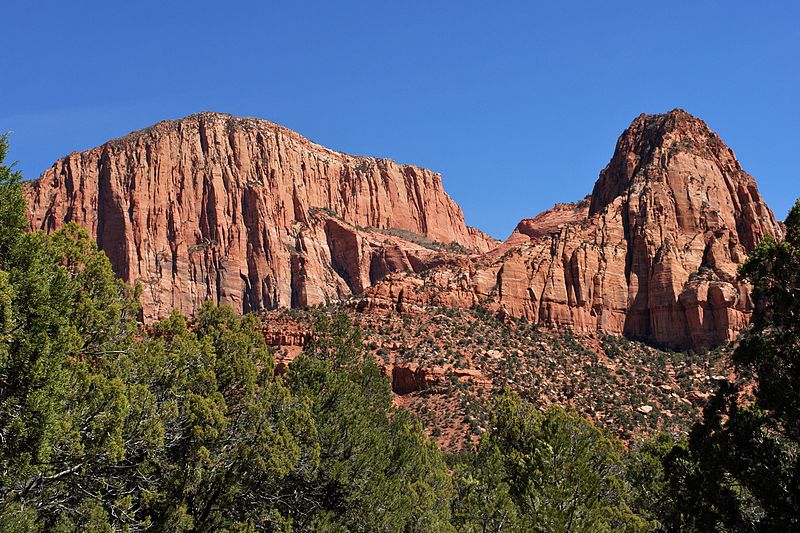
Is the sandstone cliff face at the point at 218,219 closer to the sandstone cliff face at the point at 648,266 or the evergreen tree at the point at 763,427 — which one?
the sandstone cliff face at the point at 648,266

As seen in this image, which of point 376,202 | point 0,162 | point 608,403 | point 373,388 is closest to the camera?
point 0,162

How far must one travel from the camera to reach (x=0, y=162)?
1611 cm

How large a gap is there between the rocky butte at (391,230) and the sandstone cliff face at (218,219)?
0.31m

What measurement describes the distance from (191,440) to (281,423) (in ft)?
10.3

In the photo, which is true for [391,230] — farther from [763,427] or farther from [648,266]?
[763,427]

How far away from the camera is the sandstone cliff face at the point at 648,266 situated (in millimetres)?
85188

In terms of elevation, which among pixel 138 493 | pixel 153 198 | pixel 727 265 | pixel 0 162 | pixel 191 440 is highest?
pixel 153 198

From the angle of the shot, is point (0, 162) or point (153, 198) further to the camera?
point (153, 198)

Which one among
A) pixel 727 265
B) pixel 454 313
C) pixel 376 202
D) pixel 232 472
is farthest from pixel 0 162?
pixel 376 202

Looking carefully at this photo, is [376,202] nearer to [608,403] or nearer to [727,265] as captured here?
[727,265]

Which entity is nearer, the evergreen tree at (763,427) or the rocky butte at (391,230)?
the evergreen tree at (763,427)

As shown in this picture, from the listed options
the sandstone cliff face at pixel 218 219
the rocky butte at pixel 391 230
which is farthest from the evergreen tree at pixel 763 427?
the sandstone cliff face at pixel 218 219

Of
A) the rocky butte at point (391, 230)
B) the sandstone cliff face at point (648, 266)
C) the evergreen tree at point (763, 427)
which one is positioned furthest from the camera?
the rocky butte at point (391, 230)

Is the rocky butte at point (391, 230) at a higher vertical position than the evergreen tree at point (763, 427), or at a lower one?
higher
